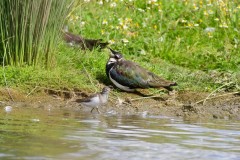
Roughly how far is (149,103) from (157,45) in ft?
8.46

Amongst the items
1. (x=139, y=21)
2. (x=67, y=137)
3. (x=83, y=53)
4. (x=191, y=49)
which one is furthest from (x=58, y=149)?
(x=139, y=21)

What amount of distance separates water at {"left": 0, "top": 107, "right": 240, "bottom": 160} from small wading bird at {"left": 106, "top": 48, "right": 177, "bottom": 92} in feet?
3.48

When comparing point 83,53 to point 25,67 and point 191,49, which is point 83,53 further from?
point 191,49

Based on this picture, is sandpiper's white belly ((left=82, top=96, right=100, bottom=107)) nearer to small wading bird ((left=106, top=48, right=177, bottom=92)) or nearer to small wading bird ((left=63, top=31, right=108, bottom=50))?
small wading bird ((left=106, top=48, right=177, bottom=92))

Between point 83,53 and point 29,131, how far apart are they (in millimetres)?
3941

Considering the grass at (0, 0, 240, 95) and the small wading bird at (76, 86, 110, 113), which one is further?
the grass at (0, 0, 240, 95)

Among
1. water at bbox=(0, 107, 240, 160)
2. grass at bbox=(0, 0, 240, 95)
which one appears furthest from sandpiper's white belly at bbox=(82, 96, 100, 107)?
grass at bbox=(0, 0, 240, 95)

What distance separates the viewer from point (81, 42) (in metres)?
11.0

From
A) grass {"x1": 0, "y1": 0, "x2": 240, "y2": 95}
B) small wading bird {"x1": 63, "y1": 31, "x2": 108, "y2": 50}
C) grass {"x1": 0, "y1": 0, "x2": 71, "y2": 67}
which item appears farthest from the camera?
small wading bird {"x1": 63, "y1": 31, "x2": 108, "y2": 50}

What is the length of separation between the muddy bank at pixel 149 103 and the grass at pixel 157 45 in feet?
0.61

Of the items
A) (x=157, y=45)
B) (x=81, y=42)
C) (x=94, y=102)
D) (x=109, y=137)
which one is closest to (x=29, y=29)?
(x=94, y=102)

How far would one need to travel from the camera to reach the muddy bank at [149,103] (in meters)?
8.95

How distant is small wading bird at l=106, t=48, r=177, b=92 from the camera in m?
9.69

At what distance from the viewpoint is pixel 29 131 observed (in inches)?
266
